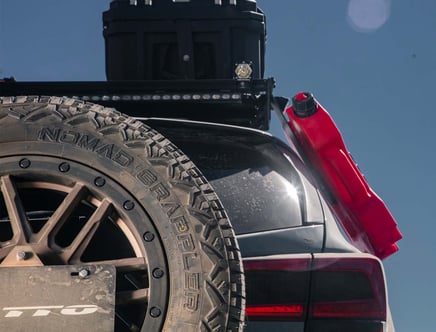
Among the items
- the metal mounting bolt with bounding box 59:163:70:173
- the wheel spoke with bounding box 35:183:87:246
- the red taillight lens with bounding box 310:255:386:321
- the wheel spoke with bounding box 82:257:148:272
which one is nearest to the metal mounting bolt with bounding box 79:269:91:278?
the wheel spoke with bounding box 82:257:148:272

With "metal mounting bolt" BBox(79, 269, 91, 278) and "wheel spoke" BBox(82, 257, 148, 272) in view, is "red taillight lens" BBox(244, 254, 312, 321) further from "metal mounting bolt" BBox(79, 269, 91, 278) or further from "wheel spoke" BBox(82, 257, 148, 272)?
"metal mounting bolt" BBox(79, 269, 91, 278)

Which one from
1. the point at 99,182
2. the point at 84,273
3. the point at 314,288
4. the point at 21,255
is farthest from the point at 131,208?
the point at 314,288

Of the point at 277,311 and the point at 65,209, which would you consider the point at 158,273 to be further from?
the point at 277,311

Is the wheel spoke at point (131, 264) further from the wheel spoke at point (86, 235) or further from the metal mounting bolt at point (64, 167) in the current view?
the metal mounting bolt at point (64, 167)

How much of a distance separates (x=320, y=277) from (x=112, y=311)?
2.63ft

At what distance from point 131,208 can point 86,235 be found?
0.17 metres

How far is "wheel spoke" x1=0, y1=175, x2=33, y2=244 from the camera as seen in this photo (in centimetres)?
274

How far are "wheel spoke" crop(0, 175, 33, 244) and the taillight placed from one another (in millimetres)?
784

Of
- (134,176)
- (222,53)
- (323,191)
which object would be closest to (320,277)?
(323,191)

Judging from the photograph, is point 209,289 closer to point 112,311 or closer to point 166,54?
point 112,311

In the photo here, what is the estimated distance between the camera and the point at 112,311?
8.54 feet

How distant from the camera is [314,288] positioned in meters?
3.00

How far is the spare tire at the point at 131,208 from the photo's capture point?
2.63 m

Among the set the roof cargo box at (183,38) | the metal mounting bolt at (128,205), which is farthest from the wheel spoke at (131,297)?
the roof cargo box at (183,38)
